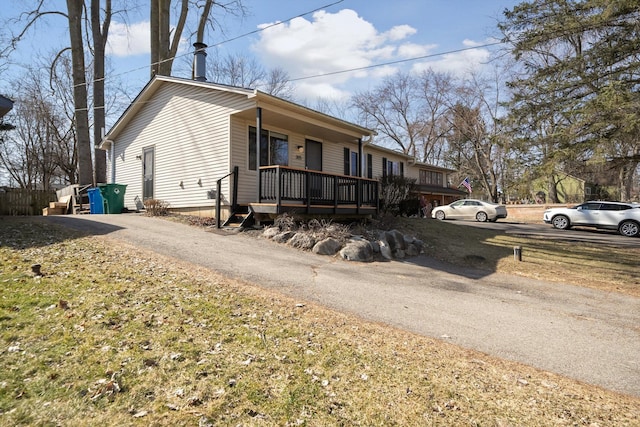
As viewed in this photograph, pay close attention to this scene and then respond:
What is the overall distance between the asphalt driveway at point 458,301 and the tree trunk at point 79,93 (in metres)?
8.19

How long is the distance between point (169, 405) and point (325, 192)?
879 cm

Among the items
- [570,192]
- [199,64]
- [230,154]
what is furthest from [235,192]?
[570,192]

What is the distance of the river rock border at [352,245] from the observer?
8406mm

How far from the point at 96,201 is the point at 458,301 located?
45.4 ft

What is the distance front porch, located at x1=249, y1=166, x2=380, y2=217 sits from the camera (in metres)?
9.62

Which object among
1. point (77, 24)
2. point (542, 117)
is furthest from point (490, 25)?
point (77, 24)

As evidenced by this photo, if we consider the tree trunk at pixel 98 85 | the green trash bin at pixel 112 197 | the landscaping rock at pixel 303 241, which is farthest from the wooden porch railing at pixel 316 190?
the tree trunk at pixel 98 85

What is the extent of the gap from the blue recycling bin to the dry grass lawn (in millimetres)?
9905

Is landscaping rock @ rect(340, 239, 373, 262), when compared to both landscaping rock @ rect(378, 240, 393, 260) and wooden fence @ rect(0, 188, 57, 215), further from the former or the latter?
wooden fence @ rect(0, 188, 57, 215)

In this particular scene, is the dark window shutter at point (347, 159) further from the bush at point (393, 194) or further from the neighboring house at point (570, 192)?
the neighboring house at point (570, 192)

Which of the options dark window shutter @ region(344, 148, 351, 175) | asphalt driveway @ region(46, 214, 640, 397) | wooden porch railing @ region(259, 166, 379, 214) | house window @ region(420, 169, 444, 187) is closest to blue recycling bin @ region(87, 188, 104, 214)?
asphalt driveway @ region(46, 214, 640, 397)

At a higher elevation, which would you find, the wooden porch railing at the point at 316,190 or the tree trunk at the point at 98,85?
the tree trunk at the point at 98,85

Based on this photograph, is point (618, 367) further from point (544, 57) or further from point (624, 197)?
point (624, 197)

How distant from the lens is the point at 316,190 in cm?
1086
